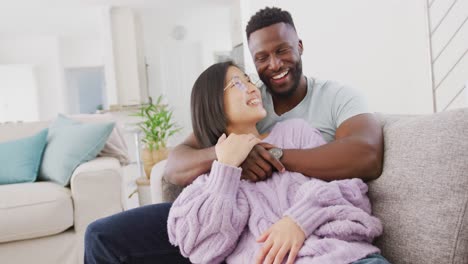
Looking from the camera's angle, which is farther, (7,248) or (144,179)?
(144,179)

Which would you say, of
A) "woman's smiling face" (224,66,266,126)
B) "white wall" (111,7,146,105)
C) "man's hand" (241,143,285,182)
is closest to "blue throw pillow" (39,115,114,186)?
"woman's smiling face" (224,66,266,126)

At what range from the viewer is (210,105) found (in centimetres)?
112

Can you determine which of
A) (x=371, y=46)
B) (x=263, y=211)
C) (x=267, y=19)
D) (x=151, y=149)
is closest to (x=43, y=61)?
(x=151, y=149)

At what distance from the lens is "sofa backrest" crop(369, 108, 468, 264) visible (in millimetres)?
750

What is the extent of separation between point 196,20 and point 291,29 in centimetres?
623

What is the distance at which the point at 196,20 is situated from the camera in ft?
23.5

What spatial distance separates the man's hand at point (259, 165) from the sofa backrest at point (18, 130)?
6.60ft

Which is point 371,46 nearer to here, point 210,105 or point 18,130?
point 210,105

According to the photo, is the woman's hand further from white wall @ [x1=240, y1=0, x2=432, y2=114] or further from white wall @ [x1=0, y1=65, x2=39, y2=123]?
white wall @ [x1=0, y1=65, x2=39, y2=123]

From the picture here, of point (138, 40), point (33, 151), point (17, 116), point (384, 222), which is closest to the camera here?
point (384, 222)

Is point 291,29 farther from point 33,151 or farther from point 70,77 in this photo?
point 70,77

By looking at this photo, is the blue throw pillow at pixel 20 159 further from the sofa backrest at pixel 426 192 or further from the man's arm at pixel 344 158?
the sofa backrest at pixel 426 192

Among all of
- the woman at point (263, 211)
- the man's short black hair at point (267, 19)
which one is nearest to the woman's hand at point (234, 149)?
the woman at point (263, 211)

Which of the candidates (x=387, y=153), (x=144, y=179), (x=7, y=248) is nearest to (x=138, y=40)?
(x=144, y=179)
